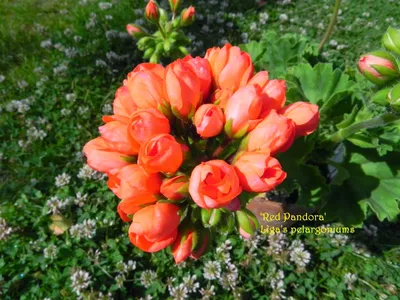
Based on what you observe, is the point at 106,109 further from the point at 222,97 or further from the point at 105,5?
the point at 222,97

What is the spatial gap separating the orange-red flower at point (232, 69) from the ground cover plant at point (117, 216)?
0.47 m

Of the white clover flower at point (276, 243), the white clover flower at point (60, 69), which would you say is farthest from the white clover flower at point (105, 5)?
the white clover flower at point (276, 243)

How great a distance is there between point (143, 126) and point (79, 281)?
4.54 feet

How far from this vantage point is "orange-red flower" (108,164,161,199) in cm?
97

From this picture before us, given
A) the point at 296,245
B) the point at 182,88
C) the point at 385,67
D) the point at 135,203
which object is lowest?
the point at 296,245

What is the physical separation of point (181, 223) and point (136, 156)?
0.78ft

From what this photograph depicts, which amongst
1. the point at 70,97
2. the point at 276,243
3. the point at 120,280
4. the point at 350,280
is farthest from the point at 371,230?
the point at 70,97

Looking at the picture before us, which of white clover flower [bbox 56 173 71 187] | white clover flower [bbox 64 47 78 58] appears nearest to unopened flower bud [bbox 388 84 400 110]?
white clover flower [bbox 56 173 71 187]

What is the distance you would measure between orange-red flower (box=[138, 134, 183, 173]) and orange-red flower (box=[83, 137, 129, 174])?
0.13 metres

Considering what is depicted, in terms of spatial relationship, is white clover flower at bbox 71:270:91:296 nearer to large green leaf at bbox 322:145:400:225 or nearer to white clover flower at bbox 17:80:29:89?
large green leaf at bbox 322:145:400:225

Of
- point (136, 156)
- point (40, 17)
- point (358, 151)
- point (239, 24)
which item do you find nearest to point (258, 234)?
point (358, 151)

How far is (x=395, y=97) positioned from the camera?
3.58 feet

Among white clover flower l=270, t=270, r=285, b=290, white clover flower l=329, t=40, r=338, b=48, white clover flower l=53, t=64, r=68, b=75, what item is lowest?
white clover flower l=270, t=270, r=285, b=290

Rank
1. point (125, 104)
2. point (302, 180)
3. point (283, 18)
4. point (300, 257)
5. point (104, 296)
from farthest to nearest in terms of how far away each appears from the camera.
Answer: point (283, 18)
point (300, 257)
point (104, 296)
point (302, 180)
point (125, 104)
